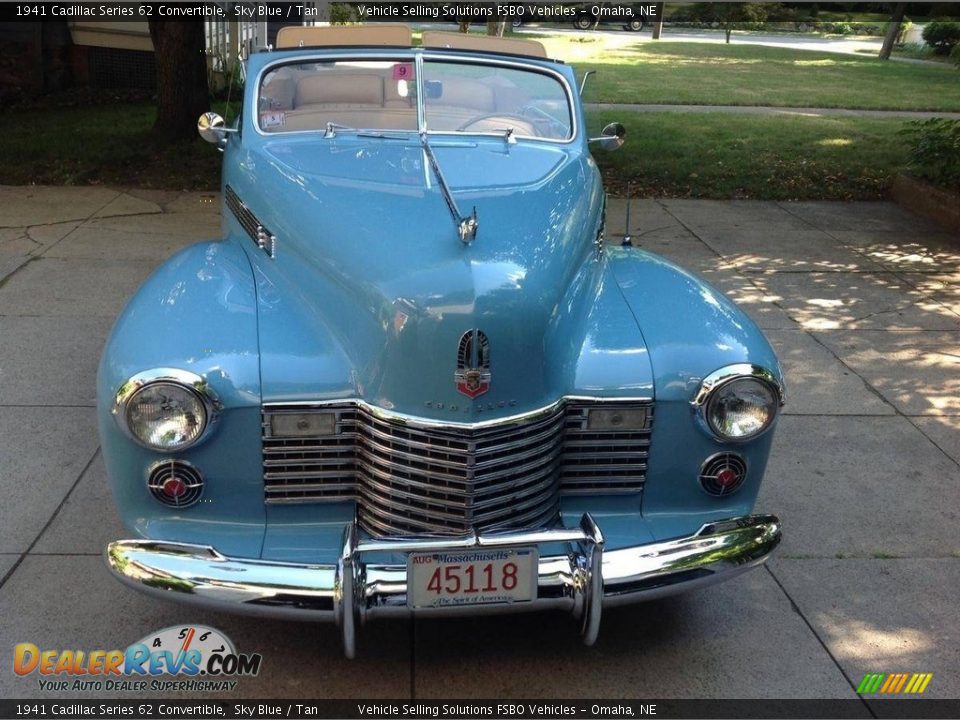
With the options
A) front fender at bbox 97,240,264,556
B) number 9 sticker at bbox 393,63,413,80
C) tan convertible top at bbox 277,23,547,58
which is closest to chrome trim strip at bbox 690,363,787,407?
front fender at bbox 97,240,264,556

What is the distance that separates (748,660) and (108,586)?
2.18 m

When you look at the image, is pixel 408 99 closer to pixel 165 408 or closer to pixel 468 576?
pixel 165 408

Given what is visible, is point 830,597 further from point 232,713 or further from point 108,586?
point 108,586

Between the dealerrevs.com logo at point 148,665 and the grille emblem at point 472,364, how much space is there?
114cm

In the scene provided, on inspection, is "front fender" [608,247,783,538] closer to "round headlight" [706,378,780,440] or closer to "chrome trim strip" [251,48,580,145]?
"round headlight" [706,378,780,440]

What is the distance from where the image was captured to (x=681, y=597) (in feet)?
11.9

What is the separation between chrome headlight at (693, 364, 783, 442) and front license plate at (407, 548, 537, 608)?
Result: 77 cm

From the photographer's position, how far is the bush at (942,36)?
30.6 metres

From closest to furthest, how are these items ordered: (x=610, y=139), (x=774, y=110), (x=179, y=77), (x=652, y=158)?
(x=610, y=139), (x=179, y=77), (x=652, y=158), (x=774, y=110)

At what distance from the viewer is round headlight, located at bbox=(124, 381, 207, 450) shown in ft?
9.53

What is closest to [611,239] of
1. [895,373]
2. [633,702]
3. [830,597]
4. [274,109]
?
[895,373]

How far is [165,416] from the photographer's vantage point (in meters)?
2.92

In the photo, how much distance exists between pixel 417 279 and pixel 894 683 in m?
1.97

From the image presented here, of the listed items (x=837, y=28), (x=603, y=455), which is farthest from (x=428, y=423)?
(x=837, y=28)
